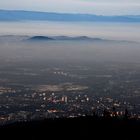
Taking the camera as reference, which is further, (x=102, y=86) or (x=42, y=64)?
(x=42, y=64)

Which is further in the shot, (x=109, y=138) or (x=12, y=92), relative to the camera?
(x=12, y=92)

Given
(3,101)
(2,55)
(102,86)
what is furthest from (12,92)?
(2,55)

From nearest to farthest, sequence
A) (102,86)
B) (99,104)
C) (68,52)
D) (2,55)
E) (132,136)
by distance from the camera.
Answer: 1. (132,136)
2. (99,104)
3. (102,86)
4. (2,55)
5. (68,52)

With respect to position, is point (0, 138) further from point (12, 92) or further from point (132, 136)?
point (12, 92)

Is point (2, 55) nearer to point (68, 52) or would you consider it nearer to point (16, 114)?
point (68, 52)

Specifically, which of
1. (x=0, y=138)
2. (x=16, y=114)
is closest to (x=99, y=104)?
(x=16, y=114)

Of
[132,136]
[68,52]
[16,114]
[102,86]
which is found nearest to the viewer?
[132,136]
